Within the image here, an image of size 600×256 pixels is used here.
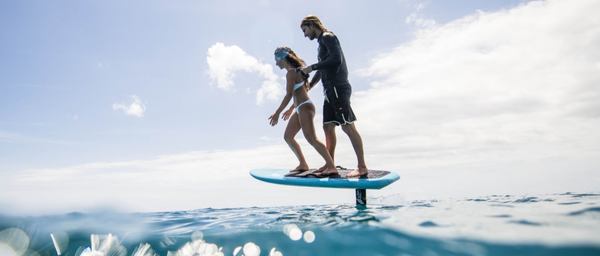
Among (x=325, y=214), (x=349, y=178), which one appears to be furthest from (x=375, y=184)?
(x=325, y=214)

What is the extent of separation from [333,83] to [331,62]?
324 millimetres

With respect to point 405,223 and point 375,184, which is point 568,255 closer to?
point 405,223

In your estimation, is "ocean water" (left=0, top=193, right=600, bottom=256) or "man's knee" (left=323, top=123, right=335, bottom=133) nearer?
"ocean water" (left=0, top=193, right=600, bottom=256)

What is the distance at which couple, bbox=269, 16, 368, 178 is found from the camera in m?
5.36

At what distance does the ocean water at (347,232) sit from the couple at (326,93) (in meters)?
0.90

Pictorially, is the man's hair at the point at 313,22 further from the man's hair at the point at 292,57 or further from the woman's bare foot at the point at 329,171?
the woman's bare foot at the point at 329,171

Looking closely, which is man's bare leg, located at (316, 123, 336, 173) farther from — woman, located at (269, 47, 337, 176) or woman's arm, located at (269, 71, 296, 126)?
woman's arm, located at (269, 71, 296, 126)

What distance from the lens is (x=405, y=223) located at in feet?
13.9

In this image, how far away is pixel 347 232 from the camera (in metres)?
4.21

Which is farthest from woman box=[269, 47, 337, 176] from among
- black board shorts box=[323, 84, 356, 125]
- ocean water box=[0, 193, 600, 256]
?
ocean water box=[0, 193, 600, 256]

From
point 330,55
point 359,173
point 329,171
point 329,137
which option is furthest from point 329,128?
point 330,55

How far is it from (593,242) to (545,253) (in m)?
0.44

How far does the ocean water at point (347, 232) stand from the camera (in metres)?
3.78

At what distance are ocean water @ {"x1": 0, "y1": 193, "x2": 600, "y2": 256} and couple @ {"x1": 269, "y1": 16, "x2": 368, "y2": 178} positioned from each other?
90cm
